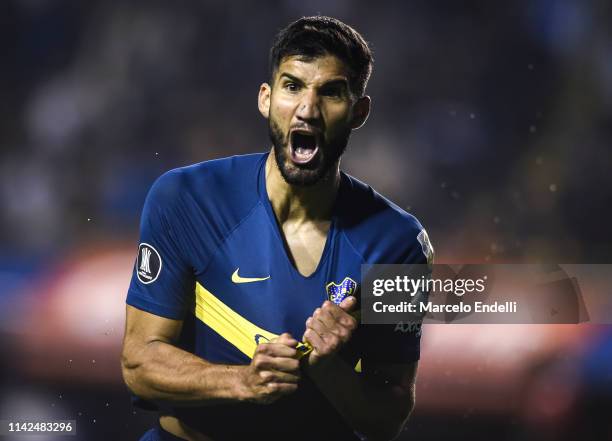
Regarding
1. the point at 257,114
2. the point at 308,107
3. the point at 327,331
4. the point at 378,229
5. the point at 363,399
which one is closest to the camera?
the point at 327,331

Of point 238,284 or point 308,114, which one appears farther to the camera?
point 238,284

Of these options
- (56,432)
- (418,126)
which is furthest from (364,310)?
(418,126)

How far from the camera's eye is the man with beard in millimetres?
3141

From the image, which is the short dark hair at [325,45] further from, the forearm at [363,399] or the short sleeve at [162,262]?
the forearm at [363,399]

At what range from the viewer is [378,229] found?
343 centimetres

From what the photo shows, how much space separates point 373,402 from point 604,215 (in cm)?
513

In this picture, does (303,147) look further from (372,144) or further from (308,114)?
(372,144)

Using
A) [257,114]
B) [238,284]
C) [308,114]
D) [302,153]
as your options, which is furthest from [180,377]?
[257,114]

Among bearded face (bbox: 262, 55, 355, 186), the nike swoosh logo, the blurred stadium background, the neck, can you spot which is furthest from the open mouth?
the blurred stadium background

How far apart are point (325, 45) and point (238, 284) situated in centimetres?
90

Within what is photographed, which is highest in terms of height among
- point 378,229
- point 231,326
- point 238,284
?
point 378,229

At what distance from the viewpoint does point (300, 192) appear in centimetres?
331

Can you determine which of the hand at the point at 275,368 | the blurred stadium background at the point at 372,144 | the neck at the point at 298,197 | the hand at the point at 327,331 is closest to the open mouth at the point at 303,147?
the neck at the point at 298,197

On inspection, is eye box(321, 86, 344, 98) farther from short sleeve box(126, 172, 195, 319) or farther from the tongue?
short sleeve box(126, 172, 195, 319)
